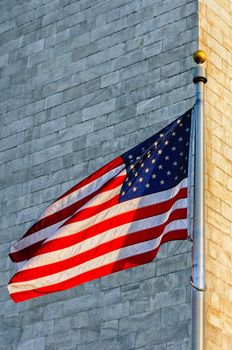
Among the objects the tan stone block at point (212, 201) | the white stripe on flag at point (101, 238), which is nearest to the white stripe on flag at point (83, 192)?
the white stripe on flag at point (101, 238)

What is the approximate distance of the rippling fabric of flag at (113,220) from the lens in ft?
45.7

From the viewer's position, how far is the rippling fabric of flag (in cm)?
1392

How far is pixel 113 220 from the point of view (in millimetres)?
14328

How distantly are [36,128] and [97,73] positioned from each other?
1.87 metres

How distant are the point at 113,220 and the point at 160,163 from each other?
1.08 meters

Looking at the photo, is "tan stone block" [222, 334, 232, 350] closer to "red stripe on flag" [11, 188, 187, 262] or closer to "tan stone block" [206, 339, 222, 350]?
"tan stone block" [206, 339, 222, 350]

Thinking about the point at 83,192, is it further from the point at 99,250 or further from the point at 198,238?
the point at 198,238

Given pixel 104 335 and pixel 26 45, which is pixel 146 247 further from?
pixel 26 45

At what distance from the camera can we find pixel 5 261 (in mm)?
20594

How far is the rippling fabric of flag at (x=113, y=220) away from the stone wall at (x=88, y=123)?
3.68m

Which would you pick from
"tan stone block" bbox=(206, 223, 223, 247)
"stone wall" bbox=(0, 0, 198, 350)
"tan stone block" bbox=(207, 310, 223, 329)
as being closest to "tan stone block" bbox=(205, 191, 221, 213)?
"tan stone block" bbox=(206, 223, 223, 247)

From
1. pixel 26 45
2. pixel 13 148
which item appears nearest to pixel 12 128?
pixel 13 148

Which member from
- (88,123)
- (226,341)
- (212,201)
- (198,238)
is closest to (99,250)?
(198,238)

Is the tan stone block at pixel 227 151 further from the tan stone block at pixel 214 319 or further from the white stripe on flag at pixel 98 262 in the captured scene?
the white stripe on flag at pixel 98 262
